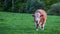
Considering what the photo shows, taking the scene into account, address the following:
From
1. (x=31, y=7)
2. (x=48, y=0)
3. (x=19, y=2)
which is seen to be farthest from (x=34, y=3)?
(x=19, y=2)

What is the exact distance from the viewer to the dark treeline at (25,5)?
41.6 metres

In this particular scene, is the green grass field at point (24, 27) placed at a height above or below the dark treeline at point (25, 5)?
above

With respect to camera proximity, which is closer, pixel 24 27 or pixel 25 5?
pixel 24 27

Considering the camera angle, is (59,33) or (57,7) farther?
(57,7)

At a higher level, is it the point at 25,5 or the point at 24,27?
the point at 24,27

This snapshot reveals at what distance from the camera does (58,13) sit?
3634 centimetres

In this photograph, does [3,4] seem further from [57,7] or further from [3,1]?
[57,7]

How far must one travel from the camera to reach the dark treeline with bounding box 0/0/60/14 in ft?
136

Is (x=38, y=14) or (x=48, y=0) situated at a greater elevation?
(x=38, y=14)

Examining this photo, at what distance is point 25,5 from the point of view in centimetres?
4825

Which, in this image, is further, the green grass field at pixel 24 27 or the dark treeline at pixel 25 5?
the dark treeline at pixel 25 5

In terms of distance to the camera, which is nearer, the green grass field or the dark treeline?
the green grass field

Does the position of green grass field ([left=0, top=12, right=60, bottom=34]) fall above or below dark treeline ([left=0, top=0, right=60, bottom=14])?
above

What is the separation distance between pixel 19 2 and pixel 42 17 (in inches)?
1719
